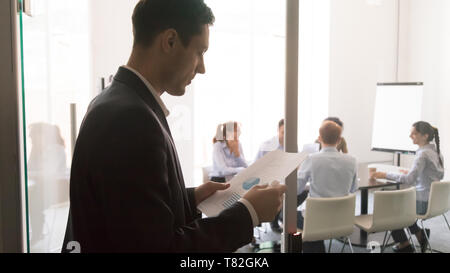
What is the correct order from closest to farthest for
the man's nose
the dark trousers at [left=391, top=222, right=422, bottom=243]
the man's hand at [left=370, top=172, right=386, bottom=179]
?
1. the man's nose
2. the dark trousers at [left=391, top=222, right=422, bottom=243]
3. the man's hand at [left=370, top=172, right=386, bottom=179]

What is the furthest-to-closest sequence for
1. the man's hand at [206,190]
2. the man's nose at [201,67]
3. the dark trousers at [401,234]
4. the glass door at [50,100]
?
the dark trousers at [401,234], the glass door at [50,100], the man's hand at [206,190], the man's nose at [201,67]

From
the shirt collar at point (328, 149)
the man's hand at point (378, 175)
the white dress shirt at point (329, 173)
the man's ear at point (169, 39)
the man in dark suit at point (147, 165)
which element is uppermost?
the man's ear at point (169, 39)

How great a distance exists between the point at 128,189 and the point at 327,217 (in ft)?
8.03

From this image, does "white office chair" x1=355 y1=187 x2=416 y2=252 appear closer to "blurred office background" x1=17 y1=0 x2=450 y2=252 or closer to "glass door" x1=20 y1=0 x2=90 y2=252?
"blurred office background" x1=17 y1=0 x2=450 y2=252

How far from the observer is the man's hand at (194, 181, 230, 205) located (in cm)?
112

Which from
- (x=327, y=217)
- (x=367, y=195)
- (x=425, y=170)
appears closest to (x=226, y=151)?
(x=327, y=217)

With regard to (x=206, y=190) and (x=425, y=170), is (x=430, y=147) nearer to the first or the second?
(x=425, y=170)

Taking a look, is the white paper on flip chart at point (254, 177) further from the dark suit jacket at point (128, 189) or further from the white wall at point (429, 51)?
the white wall at point (429, 51)

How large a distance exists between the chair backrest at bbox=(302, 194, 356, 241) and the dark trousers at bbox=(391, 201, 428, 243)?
0.79 metres

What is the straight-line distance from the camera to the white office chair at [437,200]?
132 inches

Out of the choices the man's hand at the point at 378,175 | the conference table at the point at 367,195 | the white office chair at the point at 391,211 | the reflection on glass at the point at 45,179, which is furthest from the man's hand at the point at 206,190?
the man's hand at the point at 378,175

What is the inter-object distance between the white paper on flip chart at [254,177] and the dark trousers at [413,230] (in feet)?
9.52

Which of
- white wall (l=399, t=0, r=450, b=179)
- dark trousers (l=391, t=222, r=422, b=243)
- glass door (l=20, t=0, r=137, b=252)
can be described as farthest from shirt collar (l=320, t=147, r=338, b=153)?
glass door (l=20, t=0, r=137, b=252)

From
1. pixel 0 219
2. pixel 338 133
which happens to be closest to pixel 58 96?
pixel 0 219
